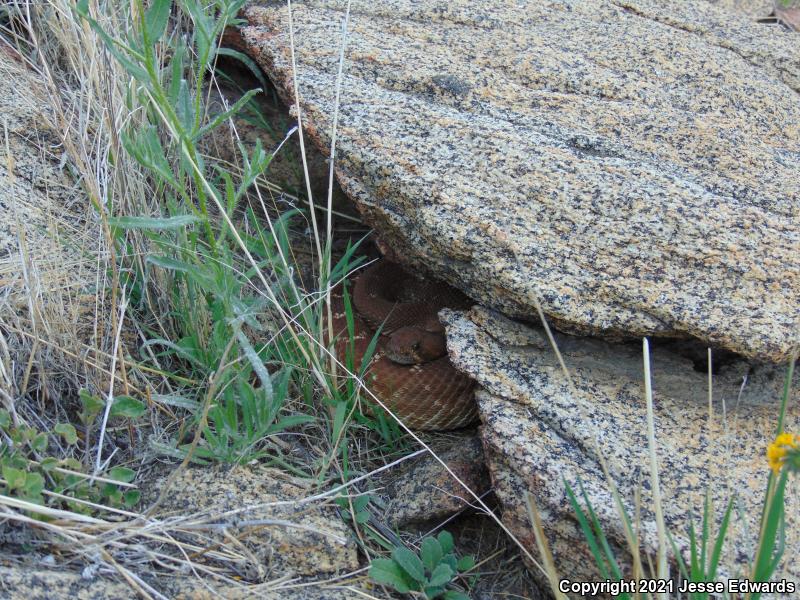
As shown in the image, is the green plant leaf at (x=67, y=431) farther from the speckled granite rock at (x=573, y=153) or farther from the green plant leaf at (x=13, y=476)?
the speckled granite rock at (x=573, y=153)

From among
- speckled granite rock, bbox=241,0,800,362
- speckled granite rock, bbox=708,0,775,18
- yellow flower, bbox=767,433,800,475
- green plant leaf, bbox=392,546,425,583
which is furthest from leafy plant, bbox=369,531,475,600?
speckled granite rock, bbox=708,0,775,18

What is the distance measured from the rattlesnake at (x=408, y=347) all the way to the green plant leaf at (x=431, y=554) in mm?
642

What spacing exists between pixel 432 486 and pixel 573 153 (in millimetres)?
1207

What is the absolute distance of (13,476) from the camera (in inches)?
72.9

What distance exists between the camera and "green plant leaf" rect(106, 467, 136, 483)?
2.11 m

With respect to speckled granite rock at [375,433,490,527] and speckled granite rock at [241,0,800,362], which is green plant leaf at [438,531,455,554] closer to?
speckled granite rock at [375,433,490,527]

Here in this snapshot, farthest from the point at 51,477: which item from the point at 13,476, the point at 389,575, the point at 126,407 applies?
the point at 389,575

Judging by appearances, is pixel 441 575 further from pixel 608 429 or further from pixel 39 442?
pixel 39 442

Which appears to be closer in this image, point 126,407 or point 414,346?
point 126,407

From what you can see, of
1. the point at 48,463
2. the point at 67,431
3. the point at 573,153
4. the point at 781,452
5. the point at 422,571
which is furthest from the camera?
the point at 573,153

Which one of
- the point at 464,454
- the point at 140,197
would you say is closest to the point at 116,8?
the point at 140,197

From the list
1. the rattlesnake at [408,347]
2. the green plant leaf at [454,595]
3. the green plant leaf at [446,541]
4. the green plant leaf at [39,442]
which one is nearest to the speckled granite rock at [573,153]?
the rattlesnake at [408,347]

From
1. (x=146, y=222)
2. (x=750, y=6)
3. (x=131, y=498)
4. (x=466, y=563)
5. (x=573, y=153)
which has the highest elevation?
(x=750, y=6)

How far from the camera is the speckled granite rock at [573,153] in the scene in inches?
90.2
